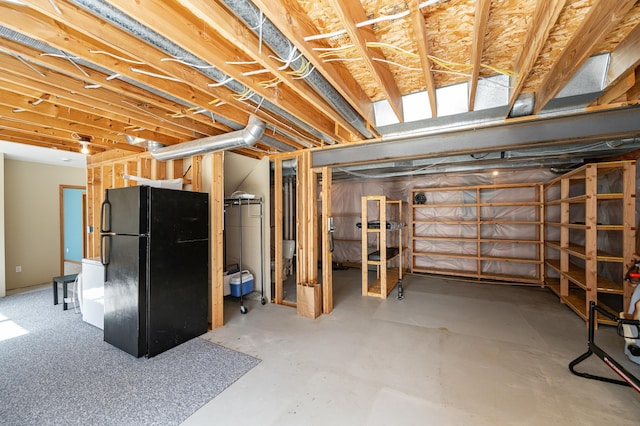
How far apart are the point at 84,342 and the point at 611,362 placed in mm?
4877

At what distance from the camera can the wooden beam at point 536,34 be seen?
1207 mm

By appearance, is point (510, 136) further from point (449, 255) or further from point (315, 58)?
point (449, 255)

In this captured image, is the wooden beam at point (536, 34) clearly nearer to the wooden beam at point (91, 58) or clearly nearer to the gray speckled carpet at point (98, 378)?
the wooden beam at point (91, 58)

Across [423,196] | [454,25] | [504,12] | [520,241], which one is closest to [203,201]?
[454,25]

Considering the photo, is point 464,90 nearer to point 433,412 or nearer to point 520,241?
point 433,412

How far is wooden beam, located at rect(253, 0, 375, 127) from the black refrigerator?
208cm

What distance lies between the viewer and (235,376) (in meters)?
2.23

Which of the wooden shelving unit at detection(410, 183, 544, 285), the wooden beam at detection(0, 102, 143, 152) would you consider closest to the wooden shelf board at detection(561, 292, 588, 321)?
the wooden shelving unit at detection(410, 183, 544, 285)

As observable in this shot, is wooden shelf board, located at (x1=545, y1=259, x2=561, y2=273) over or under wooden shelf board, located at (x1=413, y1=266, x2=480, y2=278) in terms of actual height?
over

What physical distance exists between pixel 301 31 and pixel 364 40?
0.36m

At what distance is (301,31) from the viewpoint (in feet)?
4.54

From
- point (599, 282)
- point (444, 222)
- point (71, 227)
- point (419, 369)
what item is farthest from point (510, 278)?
point (71, 227)

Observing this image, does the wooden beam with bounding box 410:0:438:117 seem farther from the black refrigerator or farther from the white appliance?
the white appliance

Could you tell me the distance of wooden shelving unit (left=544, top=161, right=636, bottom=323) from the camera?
293 cm
